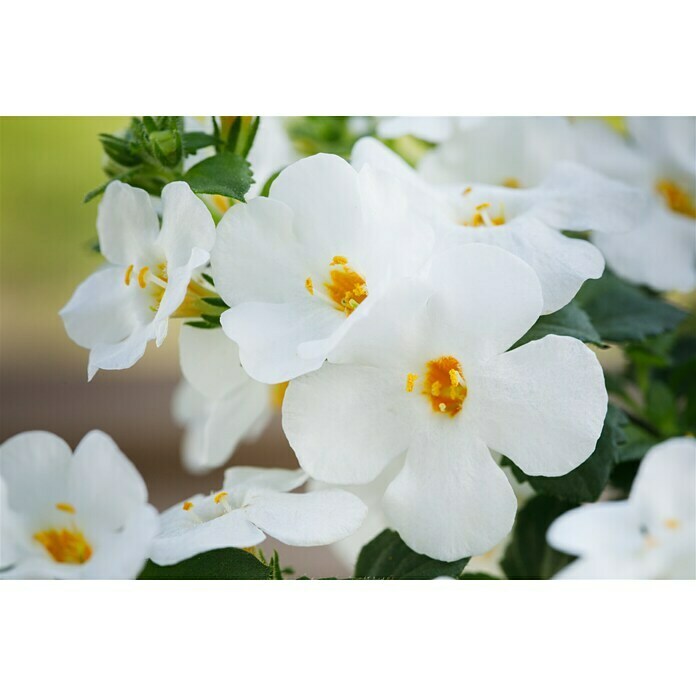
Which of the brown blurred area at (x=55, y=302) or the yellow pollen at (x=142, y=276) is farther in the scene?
the brown blurred area at (x=55, y=302)

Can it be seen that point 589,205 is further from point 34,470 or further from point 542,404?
point 34,470

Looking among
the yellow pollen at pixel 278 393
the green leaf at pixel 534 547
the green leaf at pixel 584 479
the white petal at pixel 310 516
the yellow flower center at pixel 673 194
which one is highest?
the yellow flower center at pixel 673 194

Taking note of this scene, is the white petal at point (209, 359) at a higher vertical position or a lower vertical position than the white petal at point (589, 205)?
lower

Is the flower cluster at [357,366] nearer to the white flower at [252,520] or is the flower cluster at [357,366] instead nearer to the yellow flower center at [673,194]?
the white flower at [252,520]

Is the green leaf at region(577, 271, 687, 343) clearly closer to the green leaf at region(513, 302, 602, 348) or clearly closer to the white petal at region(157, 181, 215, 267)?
the green leaf at region(513, 302, 602, 348)

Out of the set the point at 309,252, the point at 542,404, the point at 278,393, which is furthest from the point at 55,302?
the point at 542,404

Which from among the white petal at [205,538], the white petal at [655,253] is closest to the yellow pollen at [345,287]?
the white petal at [205,538]
